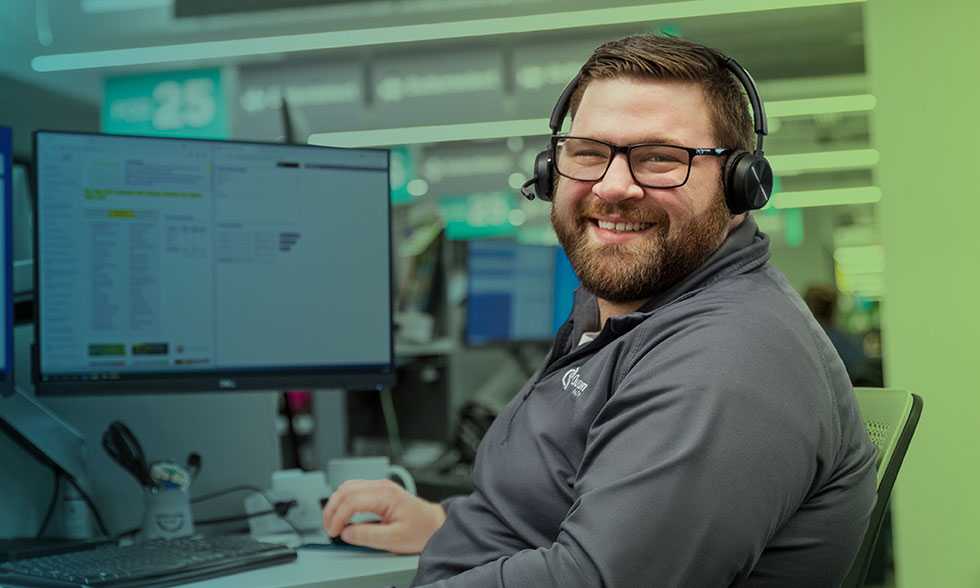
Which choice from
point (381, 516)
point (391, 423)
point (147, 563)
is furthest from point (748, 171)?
point (391, 423)

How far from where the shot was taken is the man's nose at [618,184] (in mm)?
1258

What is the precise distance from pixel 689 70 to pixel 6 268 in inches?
41.4

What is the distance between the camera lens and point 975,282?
110 inches

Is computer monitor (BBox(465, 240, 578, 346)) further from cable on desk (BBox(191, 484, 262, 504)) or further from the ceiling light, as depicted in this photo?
cable on desk (BBox(191, 484, 262, 504))

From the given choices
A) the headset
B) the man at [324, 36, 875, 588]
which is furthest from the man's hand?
the headset

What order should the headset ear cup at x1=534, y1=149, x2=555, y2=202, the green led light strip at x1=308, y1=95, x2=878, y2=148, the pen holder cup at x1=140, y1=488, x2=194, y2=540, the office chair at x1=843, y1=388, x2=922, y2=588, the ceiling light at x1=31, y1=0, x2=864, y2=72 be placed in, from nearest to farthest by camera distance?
the office chair at x1=843, y1=388, x2=922, y2=588, the headset ear cup at x1=534, y1=149, x2=555, y2=202, the pen holder cup at x1=140, y1=488, x2=194, y2=540, the ceiling light at x1=31, y1=0, x2=864, y2=72, the green led light strip at x1=308, y1=95, x2=878, y2=148

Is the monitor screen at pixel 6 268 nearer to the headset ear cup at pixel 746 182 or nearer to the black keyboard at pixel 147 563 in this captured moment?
the black keyboard at pixel 147 563

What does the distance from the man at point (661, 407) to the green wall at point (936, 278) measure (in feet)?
5.47

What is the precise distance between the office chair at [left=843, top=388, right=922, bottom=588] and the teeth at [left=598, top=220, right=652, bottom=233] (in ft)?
1.11

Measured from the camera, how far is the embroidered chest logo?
1.19 meters

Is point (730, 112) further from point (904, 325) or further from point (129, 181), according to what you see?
point (904, 325)

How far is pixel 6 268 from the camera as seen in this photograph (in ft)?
5.28

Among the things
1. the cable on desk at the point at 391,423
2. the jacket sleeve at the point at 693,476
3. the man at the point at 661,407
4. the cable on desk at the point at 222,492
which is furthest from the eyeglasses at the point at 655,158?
the cable on desk at the point at 391,423

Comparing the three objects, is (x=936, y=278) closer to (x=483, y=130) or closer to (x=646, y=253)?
(x=646, y=253)
